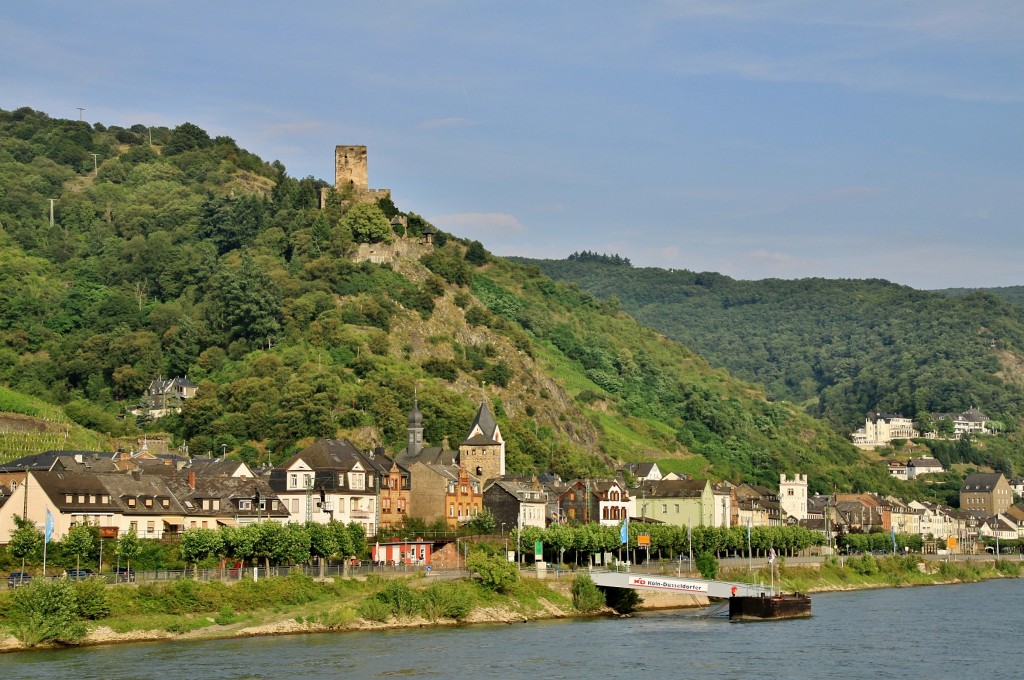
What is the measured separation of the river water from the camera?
69688 millimetres

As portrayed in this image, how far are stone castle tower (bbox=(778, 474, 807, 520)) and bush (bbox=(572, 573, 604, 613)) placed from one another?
80924 millimetres

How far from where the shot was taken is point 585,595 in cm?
9656

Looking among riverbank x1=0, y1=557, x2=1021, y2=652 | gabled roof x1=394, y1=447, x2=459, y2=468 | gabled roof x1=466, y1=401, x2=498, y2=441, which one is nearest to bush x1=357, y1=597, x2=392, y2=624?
riverbank x1=0, y1=557, x2=1021, y2=652

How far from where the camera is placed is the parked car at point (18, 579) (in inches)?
3002

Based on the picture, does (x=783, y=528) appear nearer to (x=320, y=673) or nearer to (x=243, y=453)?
(x=243, y=453)

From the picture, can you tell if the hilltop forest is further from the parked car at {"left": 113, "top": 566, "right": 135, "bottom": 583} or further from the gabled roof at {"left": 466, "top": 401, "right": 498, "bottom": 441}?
the parked car at {"left": 113, "top": 566, "right": 135, "bottom": 583}

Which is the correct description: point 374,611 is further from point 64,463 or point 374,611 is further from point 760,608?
point 64,463

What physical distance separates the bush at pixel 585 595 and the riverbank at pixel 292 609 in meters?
0.35

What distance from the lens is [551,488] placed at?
447 ft

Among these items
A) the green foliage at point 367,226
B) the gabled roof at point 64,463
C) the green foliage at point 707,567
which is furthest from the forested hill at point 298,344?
the green foliage at point 707,567

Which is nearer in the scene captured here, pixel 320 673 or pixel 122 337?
pixel 320 673

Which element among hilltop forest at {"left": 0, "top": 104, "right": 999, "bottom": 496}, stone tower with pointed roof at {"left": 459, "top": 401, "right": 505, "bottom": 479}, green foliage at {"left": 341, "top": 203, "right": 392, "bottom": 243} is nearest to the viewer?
stone tower with pointed roof at {"left": 459, "top": 401, "right": 505, "bottom": 479}

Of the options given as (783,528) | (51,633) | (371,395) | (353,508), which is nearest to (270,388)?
(371,395)

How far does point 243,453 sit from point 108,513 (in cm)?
4350
